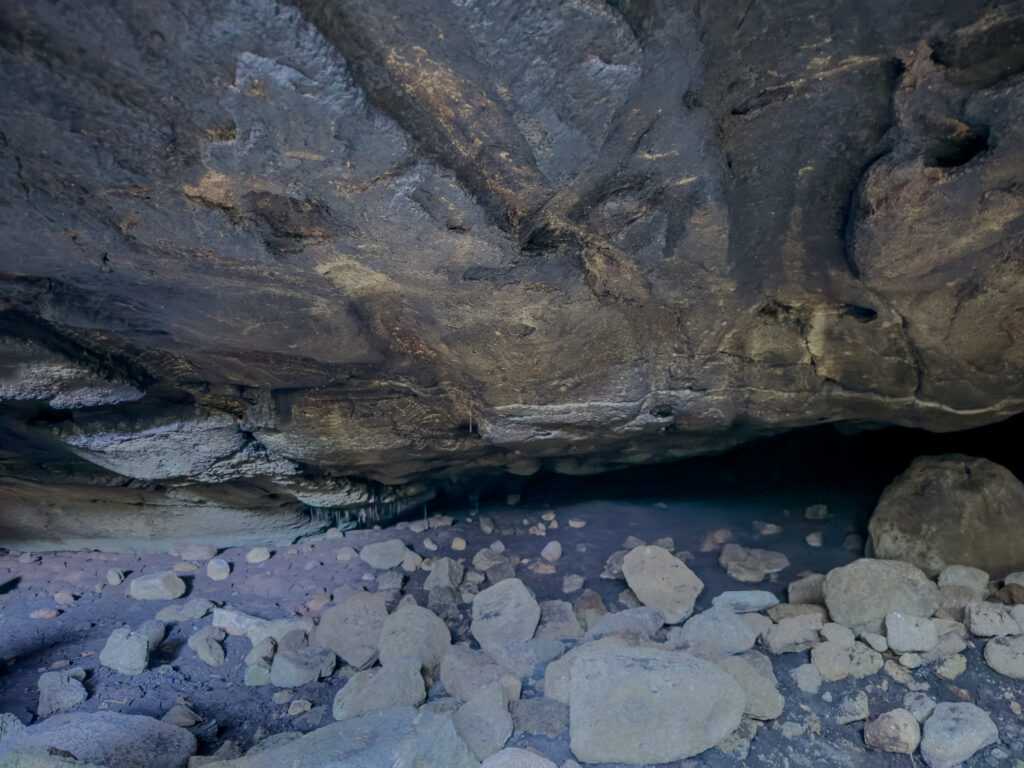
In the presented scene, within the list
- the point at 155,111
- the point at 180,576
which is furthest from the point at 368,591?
the point at 155,111

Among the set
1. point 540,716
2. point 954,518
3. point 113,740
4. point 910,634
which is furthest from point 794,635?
point 113,740

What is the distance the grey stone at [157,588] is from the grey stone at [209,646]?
1.68 feet

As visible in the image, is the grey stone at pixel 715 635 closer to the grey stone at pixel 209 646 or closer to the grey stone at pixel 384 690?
the grey stone at pixel 384 690

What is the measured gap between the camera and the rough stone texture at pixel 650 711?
2.01m

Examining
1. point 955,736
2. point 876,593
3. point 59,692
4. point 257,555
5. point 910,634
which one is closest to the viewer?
point 955,736

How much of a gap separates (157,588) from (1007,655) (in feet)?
14.0

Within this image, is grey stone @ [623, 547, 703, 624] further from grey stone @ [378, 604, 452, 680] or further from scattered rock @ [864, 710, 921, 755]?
grey stone @ [378, 604, 452, 680]

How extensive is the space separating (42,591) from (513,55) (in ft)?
13.8

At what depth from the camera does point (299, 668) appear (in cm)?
274

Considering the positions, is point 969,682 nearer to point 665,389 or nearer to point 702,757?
point 702,757

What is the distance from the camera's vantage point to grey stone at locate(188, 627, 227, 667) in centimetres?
294

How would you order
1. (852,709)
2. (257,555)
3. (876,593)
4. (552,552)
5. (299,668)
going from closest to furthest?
(852,709) → (876,593) → (299,668) → (552,552) → (257,555)

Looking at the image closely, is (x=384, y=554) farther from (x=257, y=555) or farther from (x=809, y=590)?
(x=809, y=590)

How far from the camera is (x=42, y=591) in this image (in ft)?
11.7
